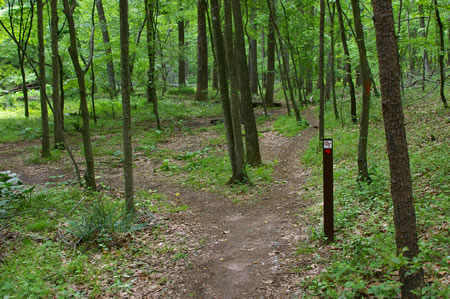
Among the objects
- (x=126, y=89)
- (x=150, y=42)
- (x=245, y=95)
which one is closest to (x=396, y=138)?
(x=126, y=89)

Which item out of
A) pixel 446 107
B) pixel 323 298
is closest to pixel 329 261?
pixel 323 298

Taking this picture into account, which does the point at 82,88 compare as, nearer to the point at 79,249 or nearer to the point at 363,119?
the point at 79,249

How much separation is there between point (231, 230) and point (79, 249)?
266 centimetres

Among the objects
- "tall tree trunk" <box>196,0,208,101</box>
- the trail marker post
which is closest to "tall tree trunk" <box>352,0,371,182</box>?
the trail marker post

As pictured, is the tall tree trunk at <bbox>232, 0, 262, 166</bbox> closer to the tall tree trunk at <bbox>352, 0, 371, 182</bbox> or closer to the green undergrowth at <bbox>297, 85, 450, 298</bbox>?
the green undergrowth at <bbox>297, 85, 450, 298</bbox>

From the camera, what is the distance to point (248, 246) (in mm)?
5820

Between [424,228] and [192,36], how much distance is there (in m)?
35.6

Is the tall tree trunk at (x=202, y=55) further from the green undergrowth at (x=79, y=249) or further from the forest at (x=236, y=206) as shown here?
the green undergrowth at (x=79, y=249)

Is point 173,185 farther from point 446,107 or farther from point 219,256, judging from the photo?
point 446,107

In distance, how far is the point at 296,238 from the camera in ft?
19.0

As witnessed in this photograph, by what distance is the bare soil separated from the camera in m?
4.64

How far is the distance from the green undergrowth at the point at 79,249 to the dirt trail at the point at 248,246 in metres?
0.55

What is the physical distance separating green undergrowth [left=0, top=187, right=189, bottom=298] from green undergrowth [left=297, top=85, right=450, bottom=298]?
2.35 metres

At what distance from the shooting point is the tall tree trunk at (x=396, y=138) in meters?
3.07
